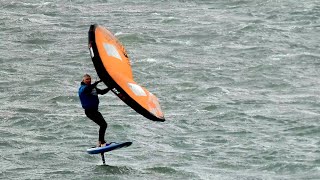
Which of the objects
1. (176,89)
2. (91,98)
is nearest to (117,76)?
(91,98)

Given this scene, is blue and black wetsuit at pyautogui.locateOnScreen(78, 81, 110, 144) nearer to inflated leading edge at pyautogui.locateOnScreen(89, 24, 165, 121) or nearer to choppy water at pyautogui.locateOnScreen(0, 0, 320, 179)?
inflated leading edge at pyautogui.locateOnScreen(89, 24, 165, 121)

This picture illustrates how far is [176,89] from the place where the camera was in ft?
124

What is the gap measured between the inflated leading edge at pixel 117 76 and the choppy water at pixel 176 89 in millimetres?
3445

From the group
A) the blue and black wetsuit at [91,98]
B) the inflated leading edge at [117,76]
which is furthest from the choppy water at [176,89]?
the inflated leading edge at [117,76]

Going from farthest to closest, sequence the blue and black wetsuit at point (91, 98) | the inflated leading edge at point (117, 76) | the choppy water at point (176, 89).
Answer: the choppy water at point (176, 89) → the blue and black wetsuit at point (91, 98) → the inflated leading edge at point (117, 76)

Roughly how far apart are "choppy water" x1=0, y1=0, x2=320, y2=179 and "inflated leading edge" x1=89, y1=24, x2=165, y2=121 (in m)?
3.45

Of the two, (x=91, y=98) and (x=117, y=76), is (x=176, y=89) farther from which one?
(x=117, y=76)

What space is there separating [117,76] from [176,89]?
1516 centimetres

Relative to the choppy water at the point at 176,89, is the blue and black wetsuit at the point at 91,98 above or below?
above

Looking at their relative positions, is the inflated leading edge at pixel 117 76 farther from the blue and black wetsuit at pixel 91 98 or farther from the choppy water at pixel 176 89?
the choppy water at pixel 176 89

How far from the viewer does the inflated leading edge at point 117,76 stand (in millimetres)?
22281

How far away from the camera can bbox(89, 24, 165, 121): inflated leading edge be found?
22281mm

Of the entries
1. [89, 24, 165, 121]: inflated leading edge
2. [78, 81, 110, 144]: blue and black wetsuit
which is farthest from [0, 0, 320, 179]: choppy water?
[89, 24, 165, 121]: inflated leading edge

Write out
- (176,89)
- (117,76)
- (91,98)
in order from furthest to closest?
(176,89) → (91,98) → (117,76)
